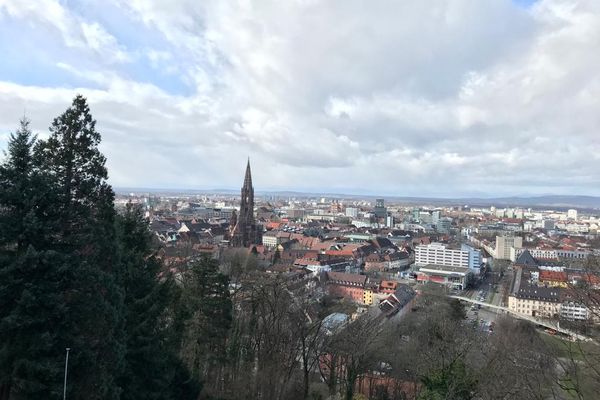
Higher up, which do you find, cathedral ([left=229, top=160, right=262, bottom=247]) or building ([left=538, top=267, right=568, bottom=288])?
cathedral ([left=229, top=160, right=262, bottom=247])

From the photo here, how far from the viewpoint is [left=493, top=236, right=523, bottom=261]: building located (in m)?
99.2

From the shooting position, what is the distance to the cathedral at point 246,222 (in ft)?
228

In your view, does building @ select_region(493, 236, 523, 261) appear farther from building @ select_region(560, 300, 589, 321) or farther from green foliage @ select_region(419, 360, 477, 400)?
green foliage @ select_region(419, 360, 477, 400)

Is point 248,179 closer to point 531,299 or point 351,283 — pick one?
point 351,283

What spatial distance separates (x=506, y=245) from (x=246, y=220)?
62692 mm

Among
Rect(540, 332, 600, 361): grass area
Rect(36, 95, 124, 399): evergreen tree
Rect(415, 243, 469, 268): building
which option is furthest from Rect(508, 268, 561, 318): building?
Rect(36, 95, 124, 399): evergreen tree

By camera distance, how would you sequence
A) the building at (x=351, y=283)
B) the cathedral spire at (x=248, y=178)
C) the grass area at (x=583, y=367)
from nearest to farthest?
the grass area at (x=583, y=367) < the building at (x=351, y=283) < the cathedral spire at (x=248, y=178)

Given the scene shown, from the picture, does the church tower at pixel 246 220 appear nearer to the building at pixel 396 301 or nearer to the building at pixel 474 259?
the building at pixel 396 301

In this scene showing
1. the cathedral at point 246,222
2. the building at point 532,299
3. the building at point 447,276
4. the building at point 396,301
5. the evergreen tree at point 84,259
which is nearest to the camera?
the evergreen tree at point 84,259

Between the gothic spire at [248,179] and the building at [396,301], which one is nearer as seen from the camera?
the building at [396,301]

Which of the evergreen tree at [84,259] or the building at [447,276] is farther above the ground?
the evergreen tree at [84,259]

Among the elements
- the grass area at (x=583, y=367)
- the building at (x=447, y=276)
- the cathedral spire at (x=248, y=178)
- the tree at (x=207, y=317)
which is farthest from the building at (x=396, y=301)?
the cathedral spire at (x=248, y=178)

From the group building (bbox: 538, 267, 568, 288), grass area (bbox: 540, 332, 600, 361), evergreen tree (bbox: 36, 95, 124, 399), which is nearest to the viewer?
grass area (bbox: 540, 332, 600, 361)

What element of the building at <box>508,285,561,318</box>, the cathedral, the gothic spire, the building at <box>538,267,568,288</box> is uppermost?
the gothic spire
